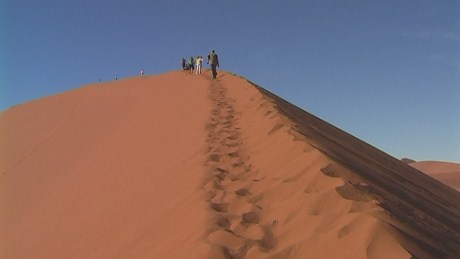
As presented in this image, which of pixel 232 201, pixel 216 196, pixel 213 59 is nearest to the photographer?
pixel 232 201

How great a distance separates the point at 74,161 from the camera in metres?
11.6

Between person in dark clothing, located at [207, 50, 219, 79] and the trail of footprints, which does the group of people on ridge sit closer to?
person in dark clothing, located at [207, 50, 219, 79]

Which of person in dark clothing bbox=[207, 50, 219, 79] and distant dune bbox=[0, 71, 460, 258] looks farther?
person in dark clothing bbox=[207, 50, 219, 79]

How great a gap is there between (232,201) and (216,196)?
1.12 feet

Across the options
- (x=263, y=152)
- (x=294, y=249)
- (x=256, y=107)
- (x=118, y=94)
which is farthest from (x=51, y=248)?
Result: (x=118, y=94)

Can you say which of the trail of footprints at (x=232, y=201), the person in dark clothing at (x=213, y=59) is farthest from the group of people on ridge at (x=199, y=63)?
the trail of footprints at (x=232, y=201)

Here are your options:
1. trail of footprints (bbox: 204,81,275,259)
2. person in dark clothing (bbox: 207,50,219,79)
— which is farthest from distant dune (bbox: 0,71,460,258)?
person in dark clothing (bbox: 207,50,219,79)

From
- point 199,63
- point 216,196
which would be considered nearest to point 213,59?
point 199,63

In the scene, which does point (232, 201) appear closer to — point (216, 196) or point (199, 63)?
point (216, 196)

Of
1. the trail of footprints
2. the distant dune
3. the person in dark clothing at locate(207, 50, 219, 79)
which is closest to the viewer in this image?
the distant dune

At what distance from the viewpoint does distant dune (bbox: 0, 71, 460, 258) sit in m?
3.47

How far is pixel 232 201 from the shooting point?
15.2ft

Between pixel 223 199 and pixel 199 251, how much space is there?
115cm

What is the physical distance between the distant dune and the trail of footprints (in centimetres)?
1
